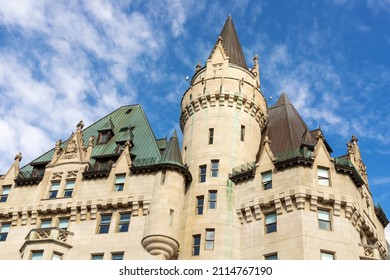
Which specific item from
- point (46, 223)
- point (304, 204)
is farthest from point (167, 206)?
point (46, 223)

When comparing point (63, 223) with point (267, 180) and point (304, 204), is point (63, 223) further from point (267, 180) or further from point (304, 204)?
point (304, 204)

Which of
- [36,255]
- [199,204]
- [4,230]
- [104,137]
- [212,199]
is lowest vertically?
A: [36,255]

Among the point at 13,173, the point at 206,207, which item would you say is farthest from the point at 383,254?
the point at 13,173

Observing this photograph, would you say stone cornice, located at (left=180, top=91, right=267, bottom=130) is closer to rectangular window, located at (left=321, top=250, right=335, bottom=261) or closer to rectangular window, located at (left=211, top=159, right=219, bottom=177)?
rectangular window, located at (left=211, top=159, right=219, bottom=177)

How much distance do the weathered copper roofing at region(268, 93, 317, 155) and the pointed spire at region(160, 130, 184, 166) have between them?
8475 mm

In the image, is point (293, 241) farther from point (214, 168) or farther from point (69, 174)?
point (69, 174)

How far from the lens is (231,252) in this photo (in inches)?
1401

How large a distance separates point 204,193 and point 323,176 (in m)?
9.00

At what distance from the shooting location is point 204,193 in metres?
39.0

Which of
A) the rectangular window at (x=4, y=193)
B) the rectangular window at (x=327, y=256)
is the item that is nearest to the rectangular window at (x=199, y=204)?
the rectangular window at (x=327, y=256)

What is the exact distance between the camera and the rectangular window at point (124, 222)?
38031 mm

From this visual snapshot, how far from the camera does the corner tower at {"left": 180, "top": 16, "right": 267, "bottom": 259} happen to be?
36812 millimetres

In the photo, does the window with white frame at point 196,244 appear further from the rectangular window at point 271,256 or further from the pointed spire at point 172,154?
the pointed spire at point 172,154

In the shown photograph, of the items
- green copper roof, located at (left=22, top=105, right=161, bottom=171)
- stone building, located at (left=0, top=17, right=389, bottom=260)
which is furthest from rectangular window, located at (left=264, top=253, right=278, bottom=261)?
green copper roof, located at (left=22, top=105, right=161, bottom=171)
